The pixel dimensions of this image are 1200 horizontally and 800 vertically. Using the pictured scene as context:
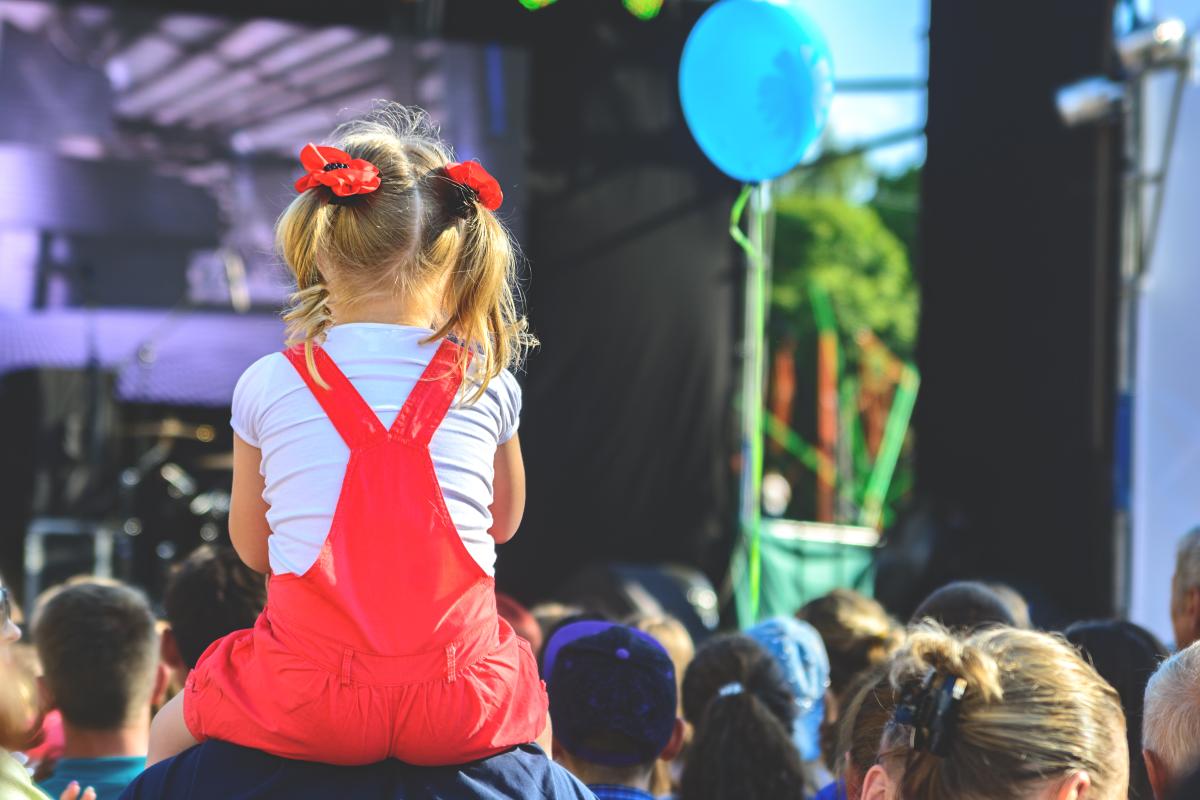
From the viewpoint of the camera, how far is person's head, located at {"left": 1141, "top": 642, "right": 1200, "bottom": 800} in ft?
5.60

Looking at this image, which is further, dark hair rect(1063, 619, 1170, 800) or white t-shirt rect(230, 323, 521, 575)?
dark hair rect(1063, 619, 1170, 800)

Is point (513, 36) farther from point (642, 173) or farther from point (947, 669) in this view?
point (947, 669)

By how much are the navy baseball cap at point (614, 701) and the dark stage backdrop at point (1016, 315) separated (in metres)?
3.11

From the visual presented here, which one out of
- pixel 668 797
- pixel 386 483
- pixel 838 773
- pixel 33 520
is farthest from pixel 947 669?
pixel 33 520

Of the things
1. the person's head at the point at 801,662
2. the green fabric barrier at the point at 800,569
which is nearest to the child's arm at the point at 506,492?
the person's head at the point at 801,662

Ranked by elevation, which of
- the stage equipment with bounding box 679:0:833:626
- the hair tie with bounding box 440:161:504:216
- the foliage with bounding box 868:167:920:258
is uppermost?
the foliage with bounding box 868:167:920:258

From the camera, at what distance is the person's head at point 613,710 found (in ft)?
6.97

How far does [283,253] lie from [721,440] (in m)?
6.22

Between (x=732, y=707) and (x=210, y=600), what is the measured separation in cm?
97

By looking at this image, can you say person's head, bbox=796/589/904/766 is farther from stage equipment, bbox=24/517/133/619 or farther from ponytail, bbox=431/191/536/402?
stage equipment, bbox=24/517/133/619

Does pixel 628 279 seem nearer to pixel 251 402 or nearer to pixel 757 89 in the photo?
pixel 757 89

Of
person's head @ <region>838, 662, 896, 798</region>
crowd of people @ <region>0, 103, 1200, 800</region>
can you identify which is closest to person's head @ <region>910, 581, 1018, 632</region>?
crowd of people @ <region>0, 103, 1200, 800</region>

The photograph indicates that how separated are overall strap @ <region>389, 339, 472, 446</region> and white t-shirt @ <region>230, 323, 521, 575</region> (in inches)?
0.4

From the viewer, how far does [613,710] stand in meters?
2.12
